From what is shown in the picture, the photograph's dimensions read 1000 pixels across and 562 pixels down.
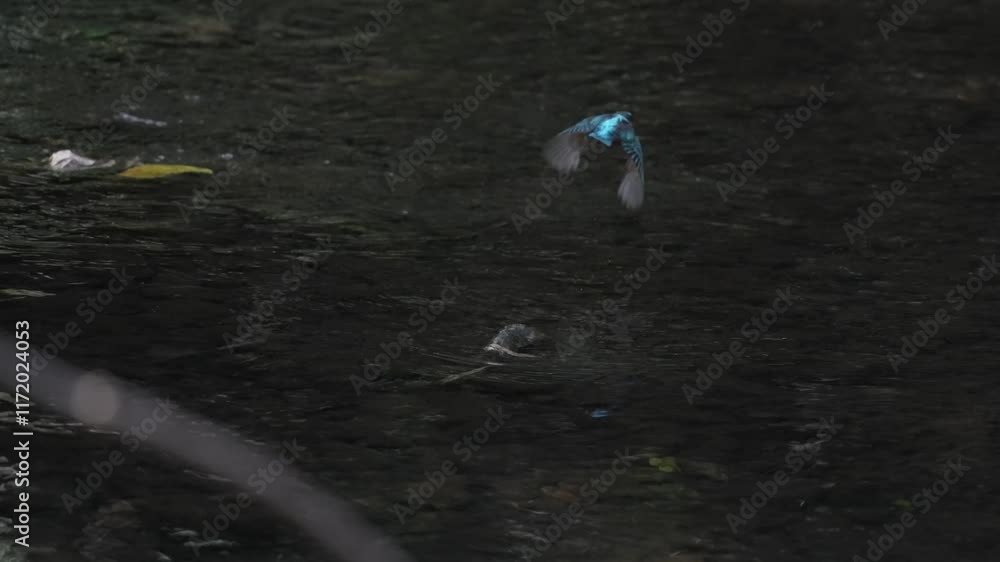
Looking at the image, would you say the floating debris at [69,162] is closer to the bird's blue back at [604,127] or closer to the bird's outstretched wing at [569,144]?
the bird's outstretched wing at [569,144]

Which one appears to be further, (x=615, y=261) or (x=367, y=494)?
(x=615, y=261)

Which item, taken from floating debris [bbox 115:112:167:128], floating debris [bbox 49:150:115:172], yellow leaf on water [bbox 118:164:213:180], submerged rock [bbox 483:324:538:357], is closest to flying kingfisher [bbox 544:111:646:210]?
submerged rock [bbox 483:324:538:357]

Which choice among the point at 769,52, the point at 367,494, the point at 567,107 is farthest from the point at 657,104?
the point at 367,494

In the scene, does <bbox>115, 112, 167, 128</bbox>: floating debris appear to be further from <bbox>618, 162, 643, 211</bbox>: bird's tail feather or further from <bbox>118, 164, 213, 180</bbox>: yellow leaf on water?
<bbox>618, 162, 643, 211</bbox>: bird's tail feather

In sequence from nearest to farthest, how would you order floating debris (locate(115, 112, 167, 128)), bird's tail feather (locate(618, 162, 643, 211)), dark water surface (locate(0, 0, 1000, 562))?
dark water surface (locate(0, 0, 1000, 562)) → bird's tail feather (locate(618, 162, 643, 211)) → floating debris (locate(115, 112, 167, 128))

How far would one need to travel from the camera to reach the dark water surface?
3.75m

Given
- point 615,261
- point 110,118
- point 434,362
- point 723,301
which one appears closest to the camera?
point 434,362

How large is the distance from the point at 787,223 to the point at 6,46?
4.32 metres

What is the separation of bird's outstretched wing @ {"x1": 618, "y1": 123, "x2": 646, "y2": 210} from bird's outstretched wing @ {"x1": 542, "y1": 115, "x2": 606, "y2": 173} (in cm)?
14

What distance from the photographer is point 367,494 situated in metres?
3.73

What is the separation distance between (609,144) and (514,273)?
0.58 meters

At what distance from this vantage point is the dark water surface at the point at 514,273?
3.75 meters

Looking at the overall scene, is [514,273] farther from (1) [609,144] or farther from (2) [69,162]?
(2) [69,162]

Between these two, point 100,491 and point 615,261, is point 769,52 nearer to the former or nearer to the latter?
point 615,261
